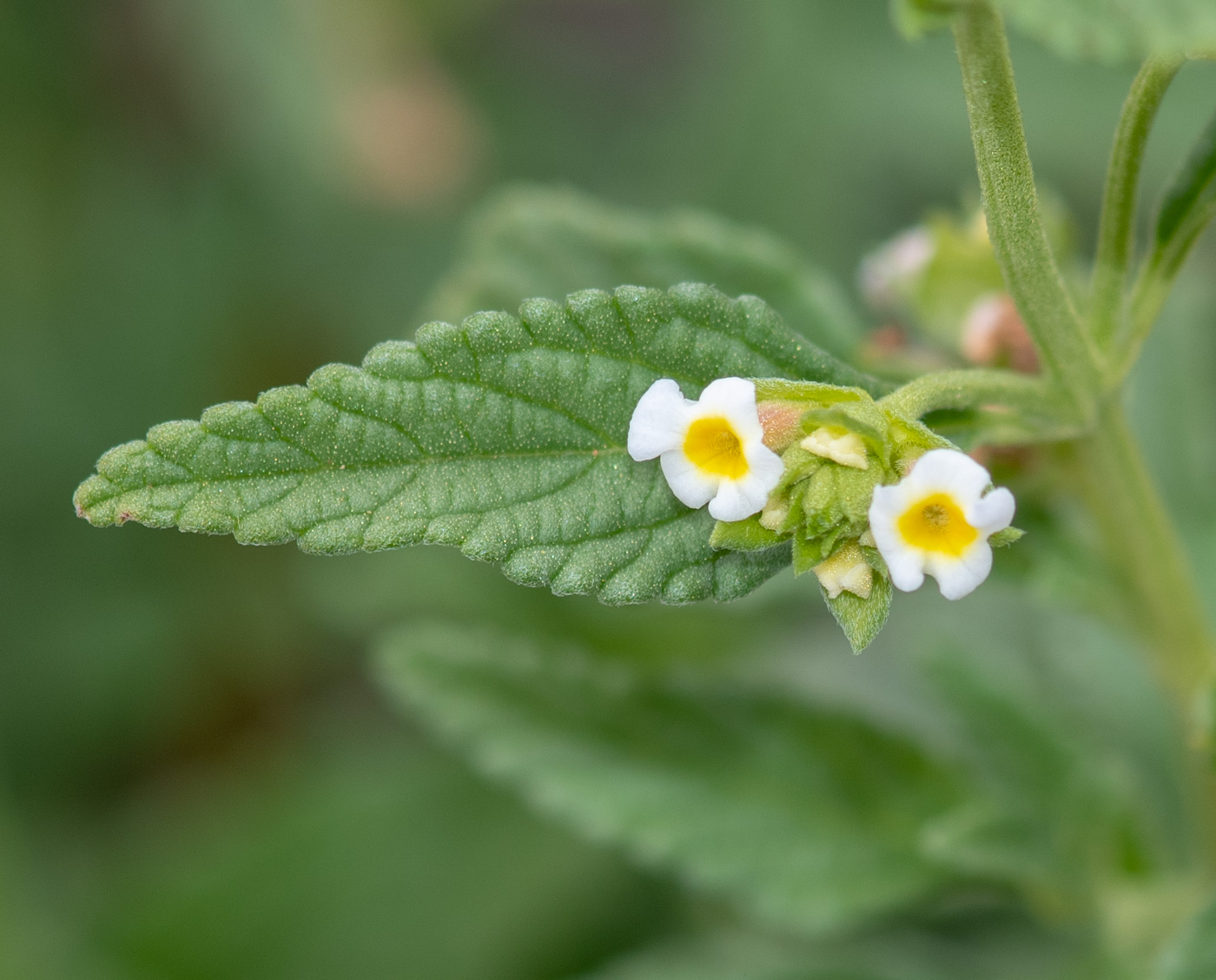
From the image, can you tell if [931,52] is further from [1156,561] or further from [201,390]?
[1156,561]

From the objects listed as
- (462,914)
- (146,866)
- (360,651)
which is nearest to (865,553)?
(462,914)

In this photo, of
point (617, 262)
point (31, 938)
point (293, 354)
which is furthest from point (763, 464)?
point (293, 354)

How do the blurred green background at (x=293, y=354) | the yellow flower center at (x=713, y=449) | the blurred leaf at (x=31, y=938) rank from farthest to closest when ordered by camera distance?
the blurred green background at (x=293, y=354)
the blurred leaf at (x=31, y=938)
the yellow flower center at (x=713, y=449)

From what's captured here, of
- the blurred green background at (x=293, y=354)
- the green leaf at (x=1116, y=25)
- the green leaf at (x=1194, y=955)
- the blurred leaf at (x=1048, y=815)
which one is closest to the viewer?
the green leaf at (x=1116, y=25)

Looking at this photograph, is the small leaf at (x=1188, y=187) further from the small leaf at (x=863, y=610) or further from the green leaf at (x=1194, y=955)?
the green leaf at (x=1194, y=955)

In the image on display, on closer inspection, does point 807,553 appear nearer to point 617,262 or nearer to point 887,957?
point 617,262

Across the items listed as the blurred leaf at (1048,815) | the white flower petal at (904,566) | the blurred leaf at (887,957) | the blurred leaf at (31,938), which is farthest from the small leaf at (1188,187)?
the blurred leaf at (31,938)
